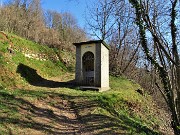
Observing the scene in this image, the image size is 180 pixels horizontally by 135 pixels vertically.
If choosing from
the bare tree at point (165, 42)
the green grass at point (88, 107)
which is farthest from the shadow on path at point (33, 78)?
the bare tree at point (165, 42)

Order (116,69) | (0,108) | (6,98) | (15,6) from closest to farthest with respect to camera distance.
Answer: (0,108), (6,98), (116,69), (15,6)

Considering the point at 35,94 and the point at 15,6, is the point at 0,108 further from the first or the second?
the point at 15,6

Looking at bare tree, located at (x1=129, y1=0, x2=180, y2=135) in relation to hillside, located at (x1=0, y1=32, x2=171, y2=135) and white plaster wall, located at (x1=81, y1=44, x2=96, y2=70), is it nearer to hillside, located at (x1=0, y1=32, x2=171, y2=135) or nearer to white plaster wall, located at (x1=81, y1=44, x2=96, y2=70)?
hillside, located at (x1=0, y1=32, x2=171, y2=135)

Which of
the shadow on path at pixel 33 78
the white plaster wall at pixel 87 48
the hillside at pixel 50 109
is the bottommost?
the hillside at pixel 50 109

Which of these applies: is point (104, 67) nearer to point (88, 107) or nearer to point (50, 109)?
point (88, 107)

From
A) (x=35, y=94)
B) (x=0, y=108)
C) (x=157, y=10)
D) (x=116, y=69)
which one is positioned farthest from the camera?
(x=116, y=69)

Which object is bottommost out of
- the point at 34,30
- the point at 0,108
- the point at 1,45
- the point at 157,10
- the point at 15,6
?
the point at 0,108

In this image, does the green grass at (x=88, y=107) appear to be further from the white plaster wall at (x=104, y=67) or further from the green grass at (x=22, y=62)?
the white plaster wall at (x=104, y=67)

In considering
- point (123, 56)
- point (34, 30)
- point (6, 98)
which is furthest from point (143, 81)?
point (6, 98)

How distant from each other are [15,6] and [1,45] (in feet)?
47.3

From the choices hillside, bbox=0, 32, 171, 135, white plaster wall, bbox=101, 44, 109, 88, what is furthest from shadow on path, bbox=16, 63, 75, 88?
white plaster wall, bbox=101, 44, 109, 88

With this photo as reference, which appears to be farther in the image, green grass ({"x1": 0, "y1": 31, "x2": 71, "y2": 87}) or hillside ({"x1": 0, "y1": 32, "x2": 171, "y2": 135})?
green grass ({"x1": 0, "y1": 31, "x2": 71, "y2": 87})

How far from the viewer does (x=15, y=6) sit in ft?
88.6

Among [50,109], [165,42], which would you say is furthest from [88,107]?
[165,42]
